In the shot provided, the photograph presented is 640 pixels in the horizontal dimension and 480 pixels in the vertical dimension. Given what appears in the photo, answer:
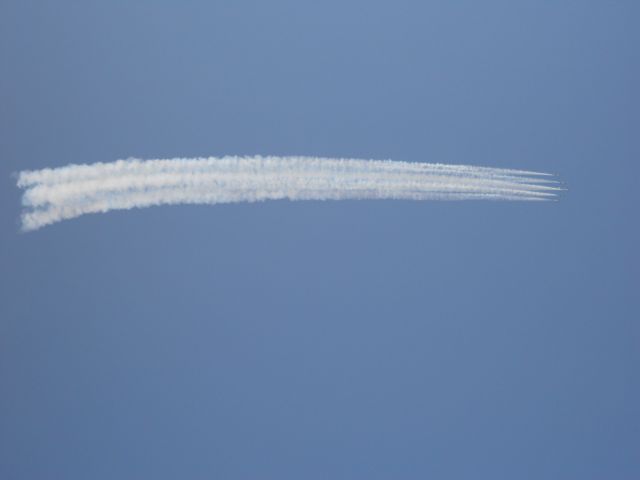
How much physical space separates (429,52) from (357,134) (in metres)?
0.48

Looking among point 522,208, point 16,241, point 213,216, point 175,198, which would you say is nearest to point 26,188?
point 16,241

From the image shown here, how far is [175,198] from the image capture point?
242 centimetres

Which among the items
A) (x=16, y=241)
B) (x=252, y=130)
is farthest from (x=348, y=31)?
(x=16, y=241)

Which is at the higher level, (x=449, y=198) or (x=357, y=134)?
(x=357, y=134)

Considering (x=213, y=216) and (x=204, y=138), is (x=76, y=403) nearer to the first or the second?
(x=213, y=216)

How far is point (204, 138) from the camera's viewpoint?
2.44 m

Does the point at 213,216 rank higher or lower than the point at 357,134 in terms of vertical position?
lower

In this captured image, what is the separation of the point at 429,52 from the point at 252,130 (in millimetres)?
847

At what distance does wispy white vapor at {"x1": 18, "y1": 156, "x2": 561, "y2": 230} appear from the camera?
241 cm

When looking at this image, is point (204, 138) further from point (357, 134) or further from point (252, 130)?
point (357, 134)

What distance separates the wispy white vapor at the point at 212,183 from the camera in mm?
2410

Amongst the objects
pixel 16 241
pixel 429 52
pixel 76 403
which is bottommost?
pixel 76 403

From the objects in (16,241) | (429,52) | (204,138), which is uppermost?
(429,52)

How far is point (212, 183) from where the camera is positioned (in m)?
2.41
